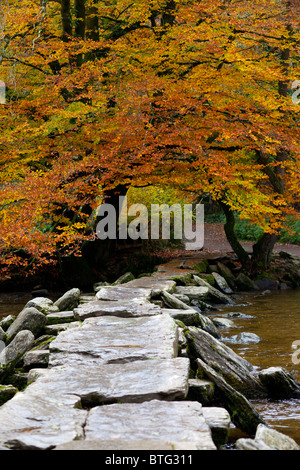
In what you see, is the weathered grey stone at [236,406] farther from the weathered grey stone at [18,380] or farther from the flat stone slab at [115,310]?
the weathered grey stone at [18,380]

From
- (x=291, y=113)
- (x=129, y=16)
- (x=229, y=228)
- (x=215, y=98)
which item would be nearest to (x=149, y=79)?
(x=215, y=98)

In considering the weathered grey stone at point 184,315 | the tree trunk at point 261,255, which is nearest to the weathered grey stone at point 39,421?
the weathered grey stone at point 184,315

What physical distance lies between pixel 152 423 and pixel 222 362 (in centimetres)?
262

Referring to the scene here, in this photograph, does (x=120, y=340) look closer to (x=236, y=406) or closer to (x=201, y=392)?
(x=201, y=392)

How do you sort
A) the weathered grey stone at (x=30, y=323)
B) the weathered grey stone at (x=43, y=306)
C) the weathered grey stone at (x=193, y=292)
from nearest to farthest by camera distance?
1. the weathered grey stone at (x=30, y=323)
2. the weathered grey stone at (x=43, y=306)
3. the weathered grey stone at (x=193, y=292)

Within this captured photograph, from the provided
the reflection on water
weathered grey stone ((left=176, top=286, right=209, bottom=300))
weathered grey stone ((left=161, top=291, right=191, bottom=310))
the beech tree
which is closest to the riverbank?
the reflection on water

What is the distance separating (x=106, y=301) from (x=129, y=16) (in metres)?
8.77

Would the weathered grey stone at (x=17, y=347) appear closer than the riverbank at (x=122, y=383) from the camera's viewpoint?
No

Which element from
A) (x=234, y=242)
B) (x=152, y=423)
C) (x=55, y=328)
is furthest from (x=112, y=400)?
(x=234, y=242)

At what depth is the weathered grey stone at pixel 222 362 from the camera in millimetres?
5512

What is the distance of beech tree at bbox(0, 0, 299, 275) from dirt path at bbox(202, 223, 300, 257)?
8.27 metres

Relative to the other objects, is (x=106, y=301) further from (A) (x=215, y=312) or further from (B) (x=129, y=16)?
(B) (x=129, y=16)

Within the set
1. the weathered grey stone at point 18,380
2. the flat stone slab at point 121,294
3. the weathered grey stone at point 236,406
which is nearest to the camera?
the weathered grey stone at point 236,406

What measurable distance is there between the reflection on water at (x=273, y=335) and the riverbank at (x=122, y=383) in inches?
15.6
